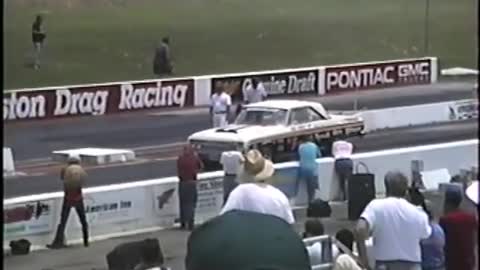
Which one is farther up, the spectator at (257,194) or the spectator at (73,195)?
the spectator at (257,194)


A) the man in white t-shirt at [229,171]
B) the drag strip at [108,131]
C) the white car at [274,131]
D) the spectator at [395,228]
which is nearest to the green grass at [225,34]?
the drag strip at [108,131]

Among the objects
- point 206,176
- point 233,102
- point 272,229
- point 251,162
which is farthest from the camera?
point 233,102

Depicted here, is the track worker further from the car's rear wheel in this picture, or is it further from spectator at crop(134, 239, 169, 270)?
spectator at crop(134, 239, 169, 270)

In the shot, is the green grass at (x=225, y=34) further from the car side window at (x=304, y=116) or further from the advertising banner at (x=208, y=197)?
the advertising banner at (x=208, y=197)

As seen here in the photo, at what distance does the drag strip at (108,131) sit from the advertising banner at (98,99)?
0.97 feet

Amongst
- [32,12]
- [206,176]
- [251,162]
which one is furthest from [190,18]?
[251,162]

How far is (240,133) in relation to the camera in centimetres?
2255

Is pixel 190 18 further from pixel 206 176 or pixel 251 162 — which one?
pixel 251 162

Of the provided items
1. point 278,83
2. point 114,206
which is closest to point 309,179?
point 114,206

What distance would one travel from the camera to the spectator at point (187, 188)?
1703 cm

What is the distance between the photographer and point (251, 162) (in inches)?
332

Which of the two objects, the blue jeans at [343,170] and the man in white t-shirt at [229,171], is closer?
the man in white t-shirt at [229,171]

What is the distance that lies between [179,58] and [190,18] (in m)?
6.69

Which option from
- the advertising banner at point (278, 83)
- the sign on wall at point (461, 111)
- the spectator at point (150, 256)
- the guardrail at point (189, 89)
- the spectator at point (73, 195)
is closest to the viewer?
the spectator at point (150, 256)
